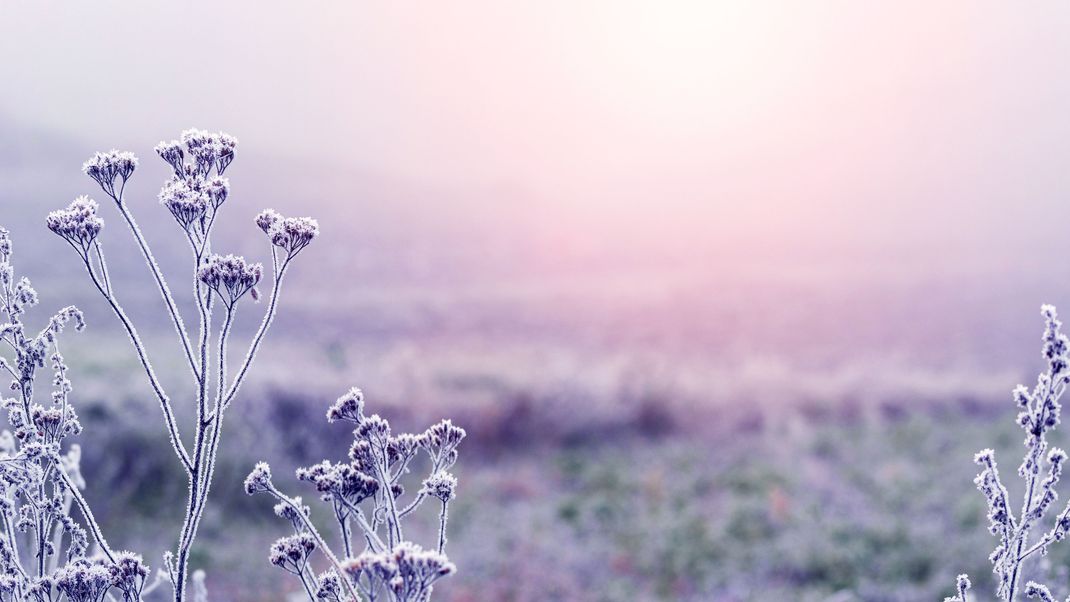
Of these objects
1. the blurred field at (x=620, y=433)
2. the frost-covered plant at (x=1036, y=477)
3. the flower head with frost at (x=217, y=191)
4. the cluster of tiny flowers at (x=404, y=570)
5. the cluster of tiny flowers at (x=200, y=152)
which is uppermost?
the blurred field at (x=620, y=433)

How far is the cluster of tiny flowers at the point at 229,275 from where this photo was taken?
2189mm

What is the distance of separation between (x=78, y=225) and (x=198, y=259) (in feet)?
1.08

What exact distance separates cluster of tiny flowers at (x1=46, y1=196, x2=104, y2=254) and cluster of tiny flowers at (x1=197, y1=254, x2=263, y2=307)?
30 centimetres

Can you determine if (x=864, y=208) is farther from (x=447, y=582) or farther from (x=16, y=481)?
(x=16, y=481)

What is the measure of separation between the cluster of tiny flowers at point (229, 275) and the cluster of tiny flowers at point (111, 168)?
1.16 ft

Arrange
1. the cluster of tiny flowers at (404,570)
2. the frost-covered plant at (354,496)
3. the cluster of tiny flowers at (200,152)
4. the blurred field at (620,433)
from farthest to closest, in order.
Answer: the blurred field at (620,433)
the cluster of tiny flowers at (200,152)
the frost-covered plant at (354,496)
the cluster of tiny flowers at (404,570)

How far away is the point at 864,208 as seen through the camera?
67.8 metres

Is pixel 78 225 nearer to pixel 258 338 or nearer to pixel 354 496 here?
pixel 258 338

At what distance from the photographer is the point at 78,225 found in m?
2.25

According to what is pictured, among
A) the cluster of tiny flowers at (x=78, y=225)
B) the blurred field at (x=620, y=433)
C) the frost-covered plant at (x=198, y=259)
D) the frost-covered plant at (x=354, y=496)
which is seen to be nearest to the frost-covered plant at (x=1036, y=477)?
the frost-covered plant at (x=354, y=496)

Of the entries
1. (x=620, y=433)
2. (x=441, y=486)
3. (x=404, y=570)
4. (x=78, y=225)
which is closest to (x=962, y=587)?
(x=441, y=486)

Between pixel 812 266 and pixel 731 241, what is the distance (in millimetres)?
8497

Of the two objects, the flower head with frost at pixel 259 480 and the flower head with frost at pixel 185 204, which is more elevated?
the flower head with frost at pixel 185 204

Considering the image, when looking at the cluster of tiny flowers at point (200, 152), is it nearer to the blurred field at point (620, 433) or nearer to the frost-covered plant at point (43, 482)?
the frost-covered plant at point (43, 482)
